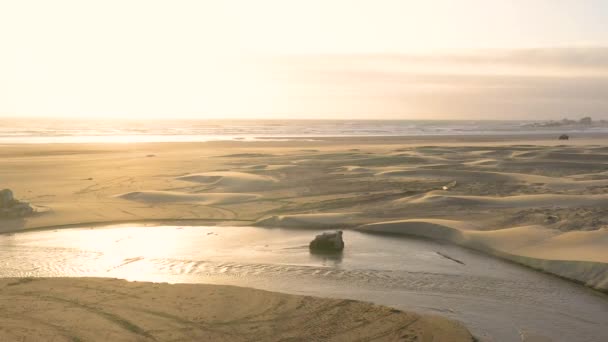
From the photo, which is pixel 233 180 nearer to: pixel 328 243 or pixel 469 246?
pixel 328 243

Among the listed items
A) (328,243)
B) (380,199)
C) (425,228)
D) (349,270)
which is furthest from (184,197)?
(349,270)

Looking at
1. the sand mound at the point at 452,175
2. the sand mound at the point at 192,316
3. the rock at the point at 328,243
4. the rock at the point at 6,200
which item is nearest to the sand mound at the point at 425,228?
the rock at the point at 328,243

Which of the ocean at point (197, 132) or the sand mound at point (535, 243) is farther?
the ocean at point (197, 132)

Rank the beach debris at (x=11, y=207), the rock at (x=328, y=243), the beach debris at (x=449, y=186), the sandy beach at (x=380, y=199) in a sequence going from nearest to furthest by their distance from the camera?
the rock at (x=328, y=243), the sandy beach at (x=380, y=199), the beach debris at (x=11, y=207), the beach debris at (x=449, y=186)

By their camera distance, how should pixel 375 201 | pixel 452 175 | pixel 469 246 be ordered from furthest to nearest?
pixel 452 175 < pixel 375 201 < pixel 469 246

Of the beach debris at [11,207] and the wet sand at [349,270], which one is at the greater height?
the beach debris at [11,207]

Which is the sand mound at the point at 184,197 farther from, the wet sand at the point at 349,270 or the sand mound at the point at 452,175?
the sand mound at the point at 452,175

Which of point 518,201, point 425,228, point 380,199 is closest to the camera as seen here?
point 425,228
